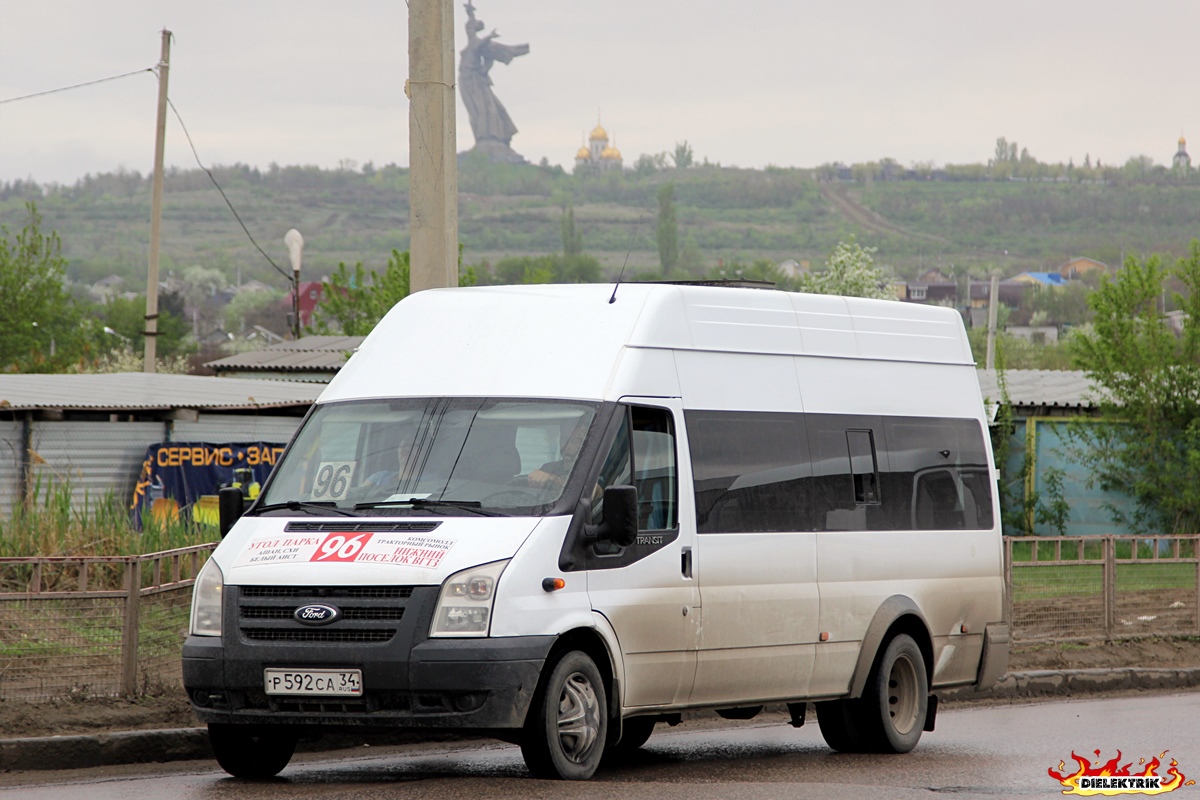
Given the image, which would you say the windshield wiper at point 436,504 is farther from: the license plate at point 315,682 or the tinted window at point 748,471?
the tinted window at point 748,471

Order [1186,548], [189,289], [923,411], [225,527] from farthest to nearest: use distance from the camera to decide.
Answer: [189,289] < [1186,548] < [923,411] < [225,527]

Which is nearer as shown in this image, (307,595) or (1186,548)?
(307,595)

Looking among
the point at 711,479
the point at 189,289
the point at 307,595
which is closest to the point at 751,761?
the point at 711,479

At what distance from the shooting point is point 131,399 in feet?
85.5

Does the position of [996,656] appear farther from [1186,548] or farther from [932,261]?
[932,261]

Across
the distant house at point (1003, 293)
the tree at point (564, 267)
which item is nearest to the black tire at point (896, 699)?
the tree at point (564, 267)

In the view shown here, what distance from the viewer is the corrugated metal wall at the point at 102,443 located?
75.5 ft

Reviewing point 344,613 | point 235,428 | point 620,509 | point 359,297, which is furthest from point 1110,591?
point 359,297

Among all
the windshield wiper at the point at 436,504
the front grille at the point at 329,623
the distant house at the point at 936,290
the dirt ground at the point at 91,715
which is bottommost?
the dirt ground at the point at 91,715

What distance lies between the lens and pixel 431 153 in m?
12.0

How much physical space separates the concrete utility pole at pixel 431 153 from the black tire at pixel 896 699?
403 cm

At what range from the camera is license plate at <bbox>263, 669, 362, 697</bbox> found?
7863mm

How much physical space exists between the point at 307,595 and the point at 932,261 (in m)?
187

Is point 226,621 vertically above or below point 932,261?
below
